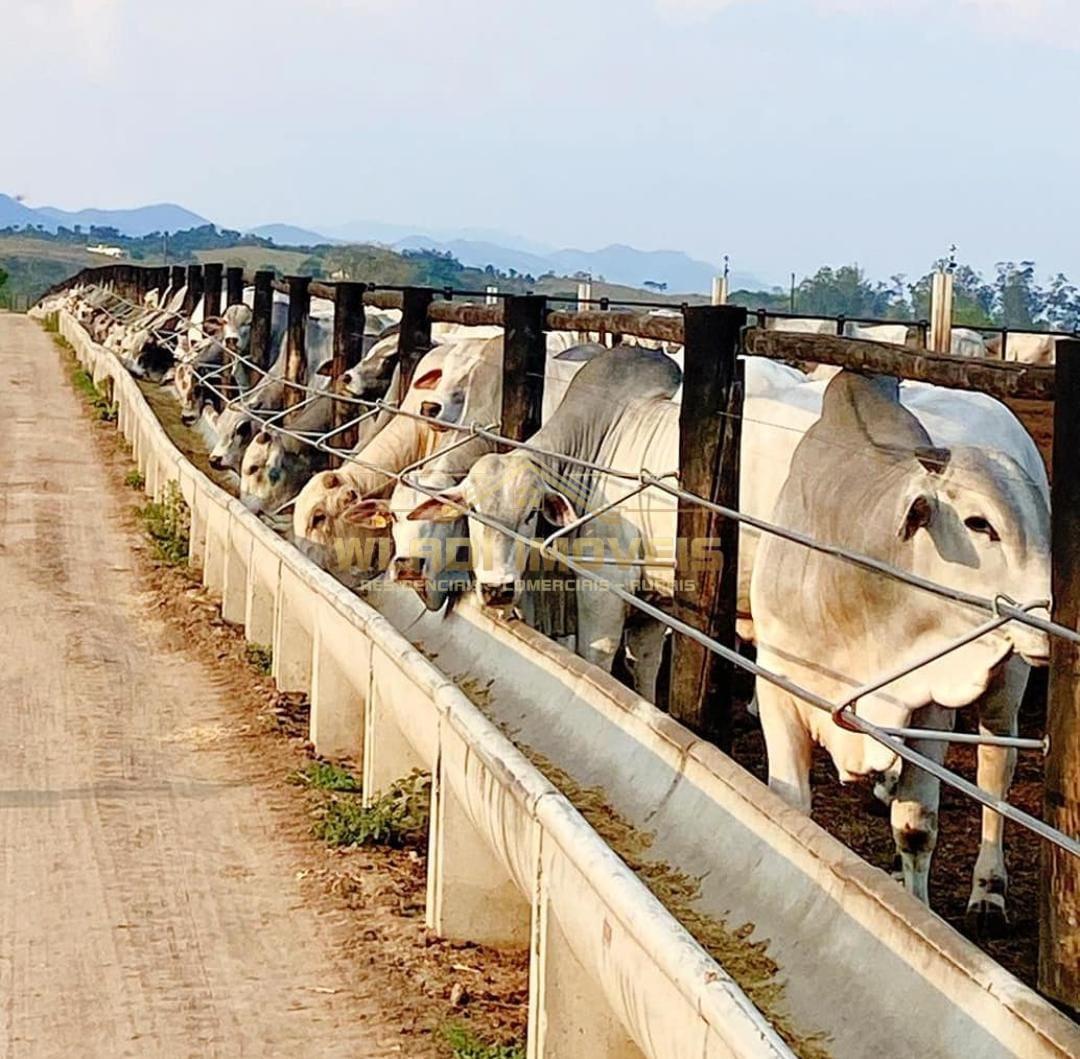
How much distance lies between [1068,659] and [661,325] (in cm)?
323

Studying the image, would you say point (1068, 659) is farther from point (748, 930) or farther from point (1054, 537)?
point (748, 930)

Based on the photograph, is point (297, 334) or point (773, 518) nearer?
point (773, 518)

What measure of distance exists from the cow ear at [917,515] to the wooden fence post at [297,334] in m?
8.59

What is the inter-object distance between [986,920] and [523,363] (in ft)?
11.3

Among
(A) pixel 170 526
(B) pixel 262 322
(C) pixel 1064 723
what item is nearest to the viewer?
(C) pixel 1064 723

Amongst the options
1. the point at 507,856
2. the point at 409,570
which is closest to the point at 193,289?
the point at 409,570

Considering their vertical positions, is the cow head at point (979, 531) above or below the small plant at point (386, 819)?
above

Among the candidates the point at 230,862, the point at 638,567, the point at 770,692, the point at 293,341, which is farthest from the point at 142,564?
the point at 770,692

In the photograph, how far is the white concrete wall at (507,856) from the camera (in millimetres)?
3611

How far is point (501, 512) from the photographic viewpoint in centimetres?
754

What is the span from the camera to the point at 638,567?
25.4 ft

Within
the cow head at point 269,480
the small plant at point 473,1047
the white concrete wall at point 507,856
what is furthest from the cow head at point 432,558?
the cow head at point 269,480

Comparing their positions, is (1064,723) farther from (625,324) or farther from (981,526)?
(625,324)

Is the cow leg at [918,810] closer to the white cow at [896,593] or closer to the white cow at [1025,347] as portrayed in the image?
the white cow at [896,593]
